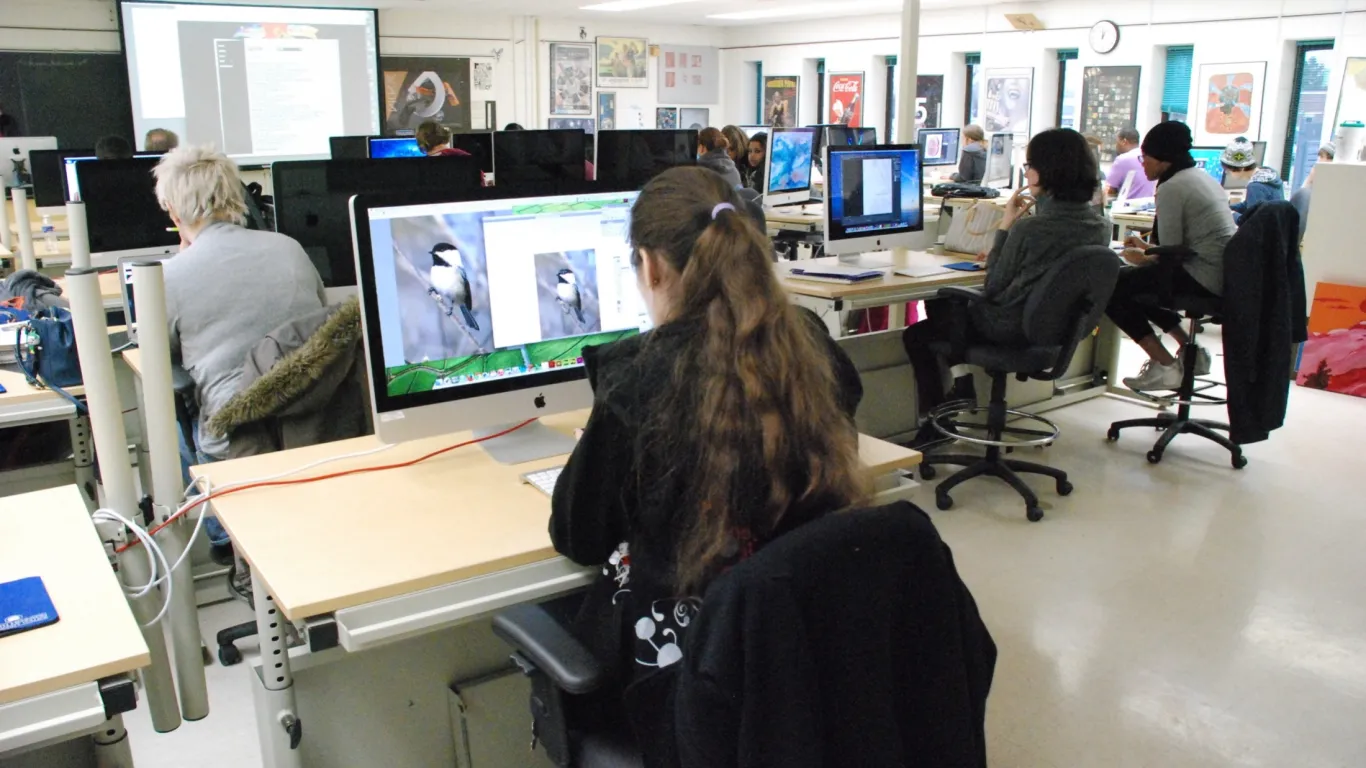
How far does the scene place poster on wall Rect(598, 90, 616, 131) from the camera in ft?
41.0

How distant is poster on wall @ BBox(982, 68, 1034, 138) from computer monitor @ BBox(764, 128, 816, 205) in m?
4.35

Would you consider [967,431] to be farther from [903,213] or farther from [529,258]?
[529,258]

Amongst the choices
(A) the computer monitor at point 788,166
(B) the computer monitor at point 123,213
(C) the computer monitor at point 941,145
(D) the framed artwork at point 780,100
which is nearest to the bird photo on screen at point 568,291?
(B) the computer monitor at point 123,213

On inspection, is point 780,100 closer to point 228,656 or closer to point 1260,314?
point 1260,314

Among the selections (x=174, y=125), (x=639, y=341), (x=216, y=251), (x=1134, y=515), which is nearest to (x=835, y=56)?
(x=174, y=125)

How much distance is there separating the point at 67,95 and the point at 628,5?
5.30 m

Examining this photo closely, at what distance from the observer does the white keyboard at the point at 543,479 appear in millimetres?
1689

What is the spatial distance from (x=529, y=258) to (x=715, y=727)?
0.99 metres

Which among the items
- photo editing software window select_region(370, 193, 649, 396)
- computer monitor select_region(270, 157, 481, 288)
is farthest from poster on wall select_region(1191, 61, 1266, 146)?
photo editing software window select_region(370, 193, 649, 396)

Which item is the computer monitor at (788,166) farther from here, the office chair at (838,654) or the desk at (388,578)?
the office chair at (838,654)

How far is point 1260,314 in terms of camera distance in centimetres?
369

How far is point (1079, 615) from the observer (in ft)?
9.26

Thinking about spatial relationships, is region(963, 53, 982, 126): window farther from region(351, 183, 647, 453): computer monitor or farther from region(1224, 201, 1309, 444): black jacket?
region(351, 183, 647, 453): computer monitor

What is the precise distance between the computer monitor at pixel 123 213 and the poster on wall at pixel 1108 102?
314 inches
